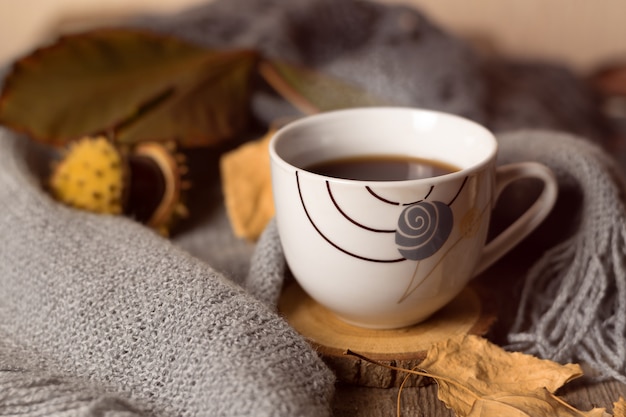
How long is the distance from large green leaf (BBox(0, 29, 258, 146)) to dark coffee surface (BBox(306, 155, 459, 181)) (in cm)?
19

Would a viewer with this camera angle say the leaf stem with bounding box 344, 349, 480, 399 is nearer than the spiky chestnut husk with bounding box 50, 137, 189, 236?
Yes

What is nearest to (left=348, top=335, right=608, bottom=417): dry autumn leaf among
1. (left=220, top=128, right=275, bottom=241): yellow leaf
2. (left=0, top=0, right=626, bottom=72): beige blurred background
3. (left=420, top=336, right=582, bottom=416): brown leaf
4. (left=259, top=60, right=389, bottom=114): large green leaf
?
(left=420, top=336, right=582, bottom=416): brown leaf

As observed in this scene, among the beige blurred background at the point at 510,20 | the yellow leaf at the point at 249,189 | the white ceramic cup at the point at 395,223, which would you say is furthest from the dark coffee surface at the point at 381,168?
the beige blurred background at the point at 510,20

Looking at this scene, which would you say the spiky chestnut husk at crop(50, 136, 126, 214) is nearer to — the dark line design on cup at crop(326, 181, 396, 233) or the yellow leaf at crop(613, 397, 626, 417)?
the dark line design on cup at crop(326, 181, 396, 233)

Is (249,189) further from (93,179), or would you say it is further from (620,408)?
(620,408)

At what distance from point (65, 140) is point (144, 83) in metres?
0.11

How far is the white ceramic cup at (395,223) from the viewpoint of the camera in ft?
1.40

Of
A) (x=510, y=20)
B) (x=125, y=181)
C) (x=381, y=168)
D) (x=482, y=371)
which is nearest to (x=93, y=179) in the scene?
(x=125, y=181)

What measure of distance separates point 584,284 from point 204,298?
280mm

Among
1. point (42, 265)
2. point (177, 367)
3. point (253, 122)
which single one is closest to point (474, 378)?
point (177, 367)

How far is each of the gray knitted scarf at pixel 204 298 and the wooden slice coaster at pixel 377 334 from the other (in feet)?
0.09

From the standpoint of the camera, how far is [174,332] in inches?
16.9

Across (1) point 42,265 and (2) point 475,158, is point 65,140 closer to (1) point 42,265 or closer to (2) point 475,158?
(1) point 42,265

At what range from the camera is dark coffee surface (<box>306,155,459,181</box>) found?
1.72 feet
